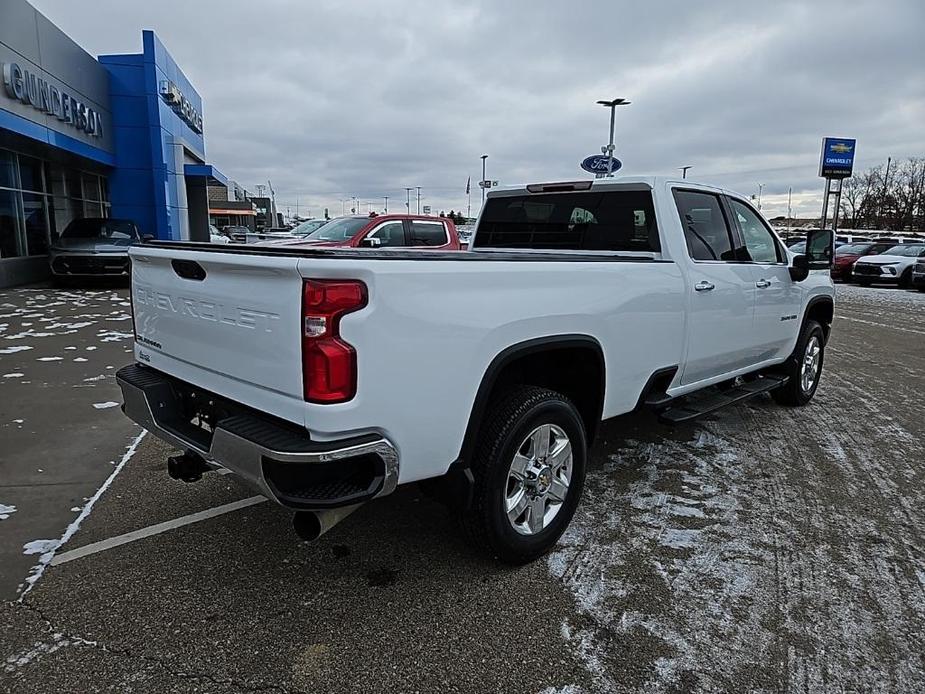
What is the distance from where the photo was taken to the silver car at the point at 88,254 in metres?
15.0

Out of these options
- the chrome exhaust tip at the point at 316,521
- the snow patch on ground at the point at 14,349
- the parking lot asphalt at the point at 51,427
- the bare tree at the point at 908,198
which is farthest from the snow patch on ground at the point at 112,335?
the bare tree at the point at 908,198

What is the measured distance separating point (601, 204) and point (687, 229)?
599 millimetres

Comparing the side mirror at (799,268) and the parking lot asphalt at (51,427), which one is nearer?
the parking lot asphalt at (51,427)

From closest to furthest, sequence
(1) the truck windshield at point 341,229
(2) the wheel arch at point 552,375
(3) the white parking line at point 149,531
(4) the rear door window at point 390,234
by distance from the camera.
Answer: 1. (2) the wheel arch at point 552,375
2. (3) the white parking line at point 149,531
3. (4) the rear door window at point 390,234
4. (1) the truck windshield at point 341,229

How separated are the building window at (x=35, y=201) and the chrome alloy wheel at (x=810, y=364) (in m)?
16.5

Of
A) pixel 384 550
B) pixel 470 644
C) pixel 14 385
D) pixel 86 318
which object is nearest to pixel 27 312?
pixel 86 318

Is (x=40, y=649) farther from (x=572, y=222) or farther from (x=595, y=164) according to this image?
(x=595, y=164)

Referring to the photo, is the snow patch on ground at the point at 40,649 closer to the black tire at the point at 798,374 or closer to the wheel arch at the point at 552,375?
the wheel arch at the point at 552,375

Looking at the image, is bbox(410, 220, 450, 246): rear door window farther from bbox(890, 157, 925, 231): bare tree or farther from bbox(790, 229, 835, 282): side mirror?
bbox(890, 157, 925, 231): bare tree

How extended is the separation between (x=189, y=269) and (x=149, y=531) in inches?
61.8

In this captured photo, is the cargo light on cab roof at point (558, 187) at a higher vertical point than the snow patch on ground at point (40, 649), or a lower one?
higher

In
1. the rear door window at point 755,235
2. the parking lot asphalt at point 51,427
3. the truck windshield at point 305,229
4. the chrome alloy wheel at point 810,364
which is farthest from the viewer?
the truck windshield at point 305,229

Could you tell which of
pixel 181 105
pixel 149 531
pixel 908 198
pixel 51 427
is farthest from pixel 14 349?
pixel 908 198

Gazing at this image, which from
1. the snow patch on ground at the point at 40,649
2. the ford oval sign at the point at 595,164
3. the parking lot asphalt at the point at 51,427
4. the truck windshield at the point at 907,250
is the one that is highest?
the ford oval sign at the point at 595,164
